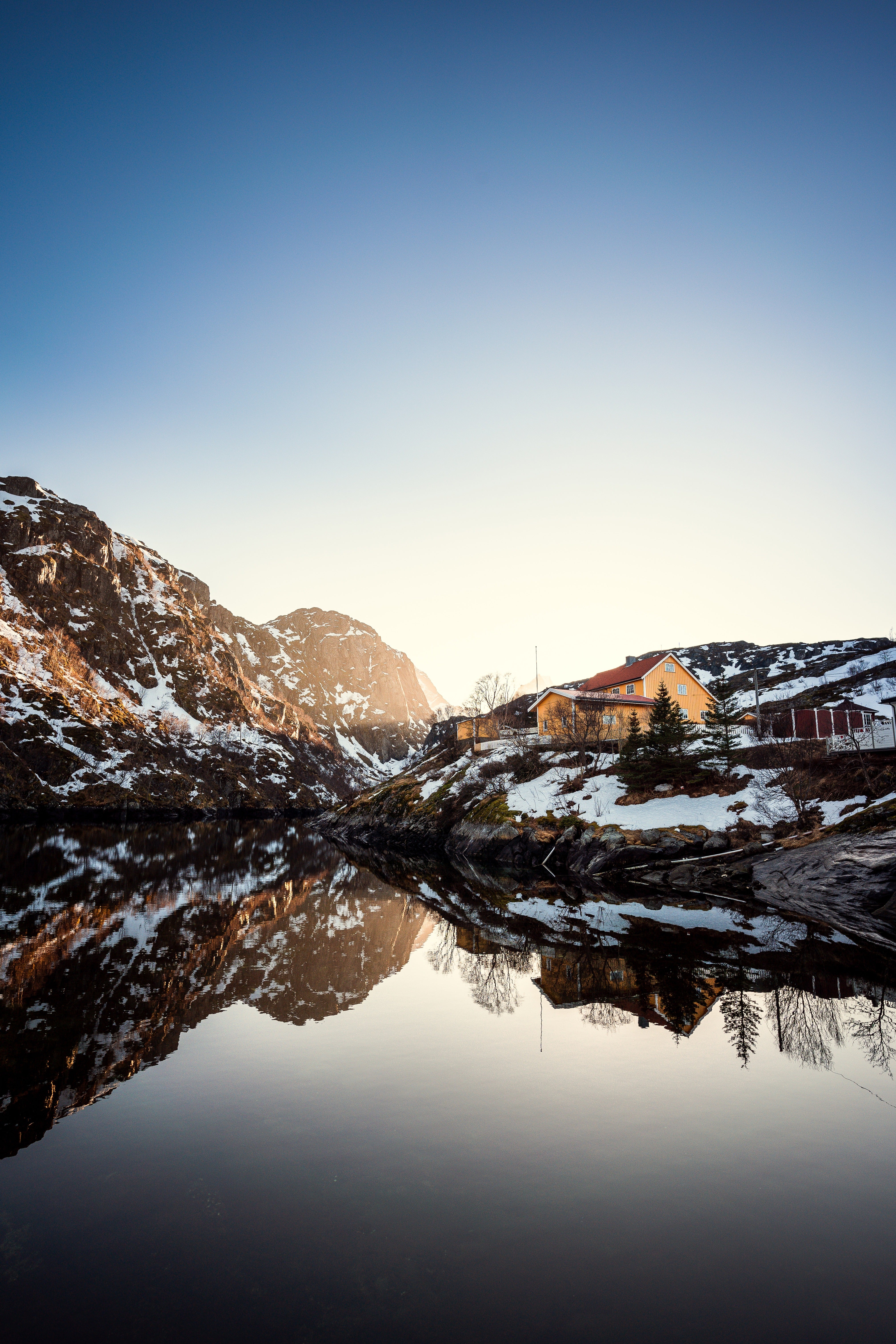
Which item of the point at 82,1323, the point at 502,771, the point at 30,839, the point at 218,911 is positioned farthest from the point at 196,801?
the point at 82,1323

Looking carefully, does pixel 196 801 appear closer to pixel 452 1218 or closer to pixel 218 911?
pixel 218 911

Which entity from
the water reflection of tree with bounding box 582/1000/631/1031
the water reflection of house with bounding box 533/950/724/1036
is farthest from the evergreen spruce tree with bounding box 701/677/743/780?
the water reflection of tree with bounding box 582/1000/631/1031

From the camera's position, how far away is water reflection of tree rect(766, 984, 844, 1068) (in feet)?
45.3

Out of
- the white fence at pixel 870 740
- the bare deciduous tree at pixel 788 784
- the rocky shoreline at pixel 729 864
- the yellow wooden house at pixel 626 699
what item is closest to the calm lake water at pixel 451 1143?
the rocky shoreline at pixel 729 864

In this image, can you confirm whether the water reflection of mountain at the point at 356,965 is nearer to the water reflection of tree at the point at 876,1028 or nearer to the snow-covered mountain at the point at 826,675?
the water reflection of tree at the point at 876,1028

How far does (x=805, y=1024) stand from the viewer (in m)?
15.4

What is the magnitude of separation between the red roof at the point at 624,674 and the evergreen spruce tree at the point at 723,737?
58.0 feet

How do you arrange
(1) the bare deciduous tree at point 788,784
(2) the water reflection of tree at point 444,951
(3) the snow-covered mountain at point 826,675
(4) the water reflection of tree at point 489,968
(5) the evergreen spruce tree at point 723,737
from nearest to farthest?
(4) the water reflection of tree at point 489,968 → (2) the water reflection of tree at point 444,951 → (1) the bare deciduous tree at point 788,784 → (5) the evergreen spruce tree at point 723,737 → (3) the snow-covered mountain at point 826,675

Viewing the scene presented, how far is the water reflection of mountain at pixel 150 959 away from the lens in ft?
44.4

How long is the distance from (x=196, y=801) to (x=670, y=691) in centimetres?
14351

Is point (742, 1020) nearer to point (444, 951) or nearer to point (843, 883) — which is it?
point (444, 951)

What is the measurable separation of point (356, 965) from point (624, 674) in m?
63.6

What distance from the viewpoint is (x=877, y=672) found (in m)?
127

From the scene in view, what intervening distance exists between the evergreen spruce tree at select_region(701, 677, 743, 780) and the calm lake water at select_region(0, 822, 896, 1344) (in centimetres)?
2883
